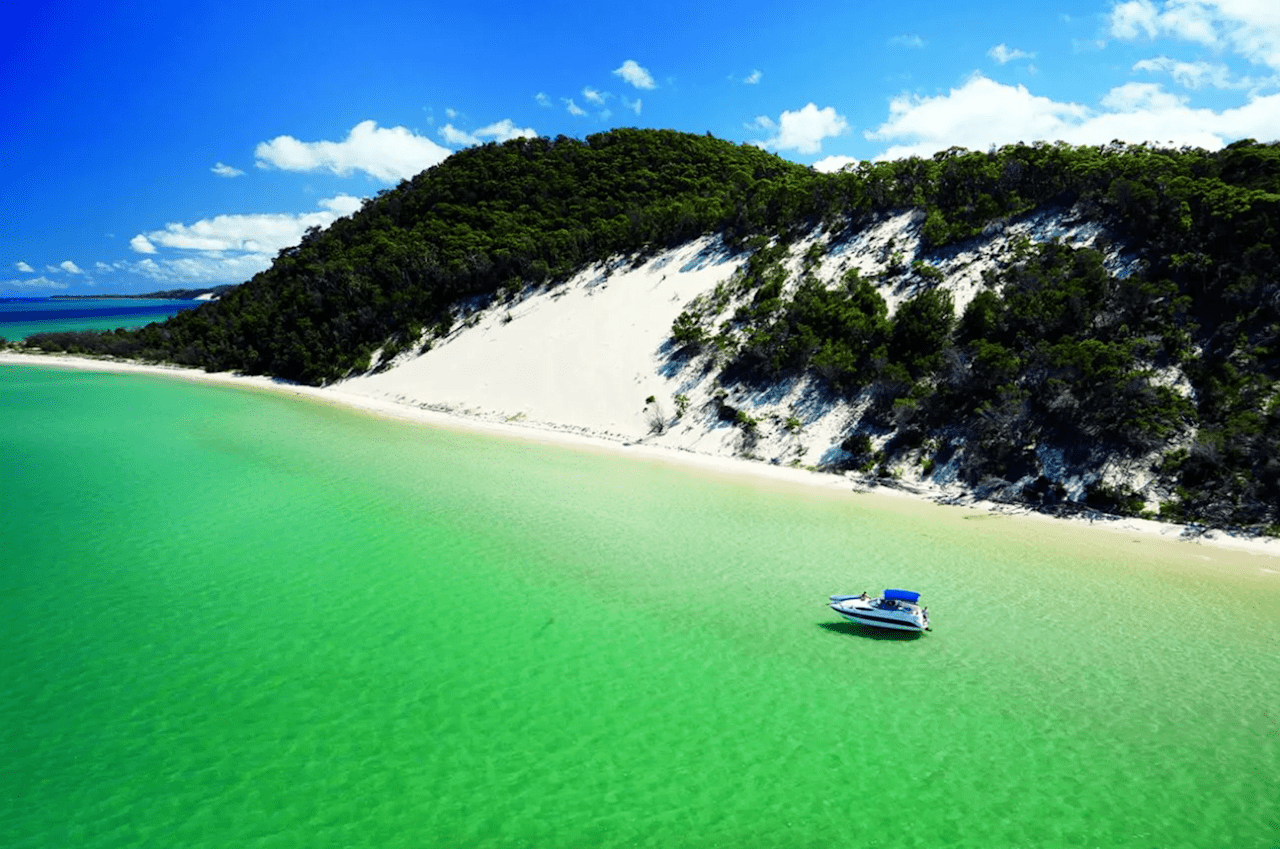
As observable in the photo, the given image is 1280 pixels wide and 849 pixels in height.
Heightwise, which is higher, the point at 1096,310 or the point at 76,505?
the point at 1096,310

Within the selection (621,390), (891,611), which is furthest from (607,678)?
(621,390)

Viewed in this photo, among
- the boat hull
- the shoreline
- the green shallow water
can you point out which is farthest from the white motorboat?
the shoreline

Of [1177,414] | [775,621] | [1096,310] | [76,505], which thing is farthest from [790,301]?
[76,505]

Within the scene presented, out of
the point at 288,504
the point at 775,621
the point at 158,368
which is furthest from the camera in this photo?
the point at 158,368

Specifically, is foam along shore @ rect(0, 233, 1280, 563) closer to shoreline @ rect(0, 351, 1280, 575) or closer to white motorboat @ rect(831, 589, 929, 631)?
shoreline @ rect(0, 351, 1280, 575)

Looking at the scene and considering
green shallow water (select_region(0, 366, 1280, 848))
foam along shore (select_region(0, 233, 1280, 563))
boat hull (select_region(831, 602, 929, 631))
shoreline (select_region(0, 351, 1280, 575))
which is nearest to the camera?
green shallow water (select_region(0, 366, 1280, 848))

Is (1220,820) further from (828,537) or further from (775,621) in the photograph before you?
(828,537)

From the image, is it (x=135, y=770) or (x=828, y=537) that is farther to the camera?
(x=828, y=537)
